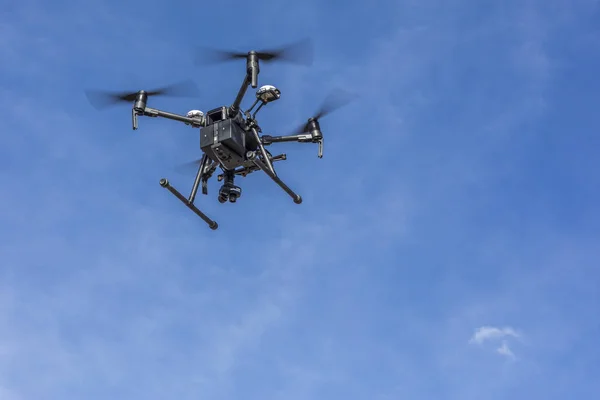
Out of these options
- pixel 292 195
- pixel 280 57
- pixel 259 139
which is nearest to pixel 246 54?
pixel 280 57

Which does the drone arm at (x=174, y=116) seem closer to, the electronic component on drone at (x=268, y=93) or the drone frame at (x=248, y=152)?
the drone frame at (x=248, y=152)

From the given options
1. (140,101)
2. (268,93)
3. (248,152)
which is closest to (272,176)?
(248,152)

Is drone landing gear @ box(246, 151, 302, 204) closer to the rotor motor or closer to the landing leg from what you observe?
the landing leg

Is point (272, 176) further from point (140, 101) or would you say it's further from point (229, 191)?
point (140, 101)

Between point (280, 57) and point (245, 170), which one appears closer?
point (280, 57)

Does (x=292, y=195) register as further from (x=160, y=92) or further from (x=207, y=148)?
(x=160, y=92)

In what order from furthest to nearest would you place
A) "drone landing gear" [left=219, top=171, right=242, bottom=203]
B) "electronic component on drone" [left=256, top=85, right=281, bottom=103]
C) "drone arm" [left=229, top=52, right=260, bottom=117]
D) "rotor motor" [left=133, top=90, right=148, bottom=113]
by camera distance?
"drone landing gear" [left=219, top=171, right=242, bottom=203], "rotor motor" [left=133, top=90, right=148, bottom=113], "electronic component on drone" [left=256, top=85, right=281, bottom=103], "drone arm" [left=229, top=52, right=260, bottom=117]
